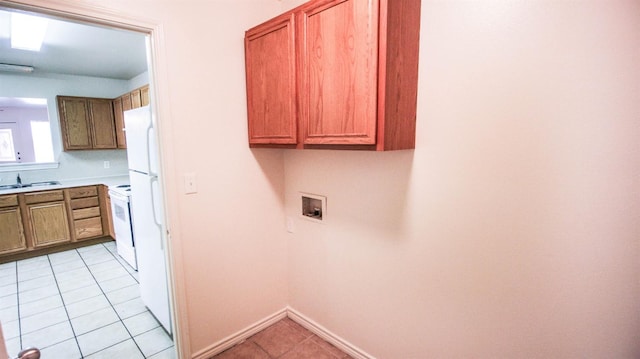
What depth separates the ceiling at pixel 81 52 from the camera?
248 cm

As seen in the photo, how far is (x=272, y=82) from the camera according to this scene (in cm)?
174

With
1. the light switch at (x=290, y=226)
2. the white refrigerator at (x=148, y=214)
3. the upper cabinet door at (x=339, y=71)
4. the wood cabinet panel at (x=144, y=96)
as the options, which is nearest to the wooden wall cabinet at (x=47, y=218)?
the wood cabinet panel at (x=144, y=96)

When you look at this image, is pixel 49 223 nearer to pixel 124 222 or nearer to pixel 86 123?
pixel 124 222

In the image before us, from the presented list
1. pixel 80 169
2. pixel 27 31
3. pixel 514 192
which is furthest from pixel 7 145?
pixel 514 192

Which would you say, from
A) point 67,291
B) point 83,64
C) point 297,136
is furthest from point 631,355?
point 83,64

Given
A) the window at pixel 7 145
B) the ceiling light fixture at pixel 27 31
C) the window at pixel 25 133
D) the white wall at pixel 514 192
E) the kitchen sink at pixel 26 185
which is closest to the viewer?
Result: the white wall at pixel 514 192

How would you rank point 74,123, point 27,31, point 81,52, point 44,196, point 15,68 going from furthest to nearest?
1. point 74,123
2. point 44,196
3. point 15,68
4. point 81,52
5. point 27,31

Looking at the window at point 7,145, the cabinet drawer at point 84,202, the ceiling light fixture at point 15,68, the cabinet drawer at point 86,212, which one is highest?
the ceiling light fixture at point 15,68

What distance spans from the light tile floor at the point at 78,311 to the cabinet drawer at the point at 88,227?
17.3 inches

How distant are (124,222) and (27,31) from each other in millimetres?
2013

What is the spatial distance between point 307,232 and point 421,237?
0.92m

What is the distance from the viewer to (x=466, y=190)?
1.33 meters

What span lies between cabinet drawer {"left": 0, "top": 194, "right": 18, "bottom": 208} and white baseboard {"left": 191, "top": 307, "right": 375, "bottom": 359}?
11.4 feet

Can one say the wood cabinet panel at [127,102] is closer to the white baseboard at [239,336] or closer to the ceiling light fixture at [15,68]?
the ceiling light fixture at [15,68]
